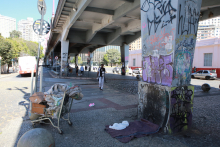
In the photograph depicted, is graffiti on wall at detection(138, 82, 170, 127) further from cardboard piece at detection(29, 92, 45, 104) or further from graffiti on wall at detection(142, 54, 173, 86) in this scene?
cardboard piece at detection(29, 92, 45, 104)

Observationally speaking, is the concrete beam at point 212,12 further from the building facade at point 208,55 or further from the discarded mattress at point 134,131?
the discarded mattress at point 134,131

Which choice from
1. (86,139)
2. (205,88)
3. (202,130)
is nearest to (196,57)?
(205,88)

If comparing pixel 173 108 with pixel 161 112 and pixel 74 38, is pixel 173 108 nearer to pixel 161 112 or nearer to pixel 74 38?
pixel 161 112

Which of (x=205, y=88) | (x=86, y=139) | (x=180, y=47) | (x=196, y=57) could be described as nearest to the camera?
(x=86, y=139)

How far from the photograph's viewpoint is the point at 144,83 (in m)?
4.87

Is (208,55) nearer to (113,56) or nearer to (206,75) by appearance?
(206,75)

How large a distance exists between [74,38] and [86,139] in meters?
22.9

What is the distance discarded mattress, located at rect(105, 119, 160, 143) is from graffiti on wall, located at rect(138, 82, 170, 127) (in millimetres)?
198

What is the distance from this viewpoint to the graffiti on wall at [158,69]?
163 inches

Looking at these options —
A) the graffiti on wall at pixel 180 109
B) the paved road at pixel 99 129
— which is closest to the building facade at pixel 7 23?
the paved road at pixel 99 129

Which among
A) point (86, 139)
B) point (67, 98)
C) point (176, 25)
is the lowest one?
point (86, 139)

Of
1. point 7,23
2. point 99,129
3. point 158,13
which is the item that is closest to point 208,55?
→ point 158,13

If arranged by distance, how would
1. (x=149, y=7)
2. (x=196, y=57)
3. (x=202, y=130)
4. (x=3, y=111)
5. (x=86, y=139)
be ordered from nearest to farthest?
(x=86, y=139) → (x=202, y=130) → (x=149, y=7) → (x=3, y=111) → (x=196, y=57)

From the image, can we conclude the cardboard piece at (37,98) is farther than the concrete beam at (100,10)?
No
